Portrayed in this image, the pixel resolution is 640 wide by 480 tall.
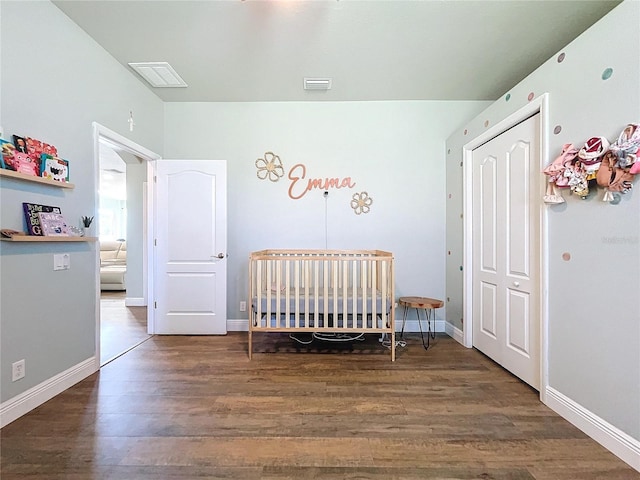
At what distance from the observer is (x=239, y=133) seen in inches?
134

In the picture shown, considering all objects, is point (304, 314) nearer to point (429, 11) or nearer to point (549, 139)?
point (549, 139)

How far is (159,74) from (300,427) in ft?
10.5

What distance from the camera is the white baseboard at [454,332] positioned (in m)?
2.95

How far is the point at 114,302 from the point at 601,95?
20.6 feet

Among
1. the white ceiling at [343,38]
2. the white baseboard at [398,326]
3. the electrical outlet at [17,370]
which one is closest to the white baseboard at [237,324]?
the white baseboard at [398,326]

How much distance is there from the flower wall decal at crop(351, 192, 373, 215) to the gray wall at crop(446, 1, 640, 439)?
1.76 metres

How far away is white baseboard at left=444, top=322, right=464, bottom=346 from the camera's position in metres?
2.95

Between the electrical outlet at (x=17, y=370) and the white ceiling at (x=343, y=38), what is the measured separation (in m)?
2.33

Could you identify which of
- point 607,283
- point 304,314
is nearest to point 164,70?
point 304,314

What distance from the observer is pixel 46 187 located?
192cm

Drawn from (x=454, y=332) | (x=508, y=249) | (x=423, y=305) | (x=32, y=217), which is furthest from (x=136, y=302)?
(x=508, y=249)

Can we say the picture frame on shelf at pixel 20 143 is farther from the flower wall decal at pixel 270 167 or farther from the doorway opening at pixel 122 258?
the flower wall decal at pixel 270 167

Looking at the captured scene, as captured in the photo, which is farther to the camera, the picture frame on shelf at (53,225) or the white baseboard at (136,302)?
the white baseboard at (136,302)

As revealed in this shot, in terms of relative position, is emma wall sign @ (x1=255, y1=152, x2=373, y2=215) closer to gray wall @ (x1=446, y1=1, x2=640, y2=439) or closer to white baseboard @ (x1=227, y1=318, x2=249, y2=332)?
white baseboard @ (x1=227, y1=318, x2=249, y2=332)
